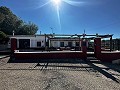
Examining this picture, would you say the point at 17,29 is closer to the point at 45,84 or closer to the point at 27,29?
the point at 27,29

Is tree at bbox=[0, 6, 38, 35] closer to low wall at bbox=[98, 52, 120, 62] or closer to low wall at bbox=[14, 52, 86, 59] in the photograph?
low wall at bbox=[14, 52, 86, 59]

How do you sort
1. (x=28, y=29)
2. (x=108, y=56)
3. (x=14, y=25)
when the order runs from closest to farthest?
(x=108, y=56) → (x=14, y=25) → (x=28, y=29)

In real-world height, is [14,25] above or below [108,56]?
above

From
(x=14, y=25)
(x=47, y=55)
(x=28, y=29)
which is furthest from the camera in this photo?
(x=28, y=29)

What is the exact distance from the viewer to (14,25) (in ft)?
171

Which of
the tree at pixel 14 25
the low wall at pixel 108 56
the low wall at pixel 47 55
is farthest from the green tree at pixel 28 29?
the low wall at pixel 108 56

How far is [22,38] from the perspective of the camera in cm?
3575

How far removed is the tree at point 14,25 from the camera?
164ft

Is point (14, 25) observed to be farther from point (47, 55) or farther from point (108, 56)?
point (108, 56)

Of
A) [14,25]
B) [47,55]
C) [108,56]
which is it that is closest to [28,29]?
[14,25]

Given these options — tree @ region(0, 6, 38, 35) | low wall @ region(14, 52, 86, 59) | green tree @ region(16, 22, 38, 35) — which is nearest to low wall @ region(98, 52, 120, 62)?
low wall @ region(14, 52, 86, 59)

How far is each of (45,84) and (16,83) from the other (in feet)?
4.54

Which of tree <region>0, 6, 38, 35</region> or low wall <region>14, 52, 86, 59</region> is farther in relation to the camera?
tree <region>0, 6, 38, 35</region>

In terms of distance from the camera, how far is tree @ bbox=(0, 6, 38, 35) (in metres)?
49.9
